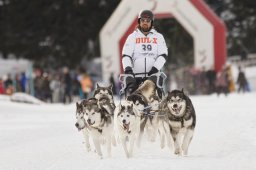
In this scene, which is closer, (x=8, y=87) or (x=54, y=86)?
(x=54, y=86)

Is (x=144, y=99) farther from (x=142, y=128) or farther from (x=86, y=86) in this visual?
(x=86, y=86)

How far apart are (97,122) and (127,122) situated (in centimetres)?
41

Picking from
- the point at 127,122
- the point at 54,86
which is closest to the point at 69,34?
the point at 54,86

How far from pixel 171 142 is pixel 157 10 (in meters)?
15.5

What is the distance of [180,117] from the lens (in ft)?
22.9

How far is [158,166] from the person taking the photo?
6078mm

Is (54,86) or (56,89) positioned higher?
(54,86)

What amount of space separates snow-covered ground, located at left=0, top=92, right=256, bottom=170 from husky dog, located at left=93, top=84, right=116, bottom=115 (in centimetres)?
61

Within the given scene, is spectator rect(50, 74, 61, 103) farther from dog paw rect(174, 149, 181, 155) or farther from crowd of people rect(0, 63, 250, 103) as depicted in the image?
dog paw rect(174, 149, 181, 155)

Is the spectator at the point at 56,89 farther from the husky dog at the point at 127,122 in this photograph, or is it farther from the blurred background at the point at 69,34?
the husky dog at the point at 127,122

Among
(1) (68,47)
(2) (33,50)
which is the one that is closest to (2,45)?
(2) (33,50)

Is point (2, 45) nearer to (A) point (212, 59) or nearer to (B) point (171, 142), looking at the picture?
(A) point (212, 59)

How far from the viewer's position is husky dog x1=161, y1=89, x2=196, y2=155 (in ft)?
22.8

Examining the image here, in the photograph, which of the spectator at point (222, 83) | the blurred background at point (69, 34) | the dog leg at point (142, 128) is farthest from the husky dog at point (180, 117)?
the blurred background at point (69, 34)
